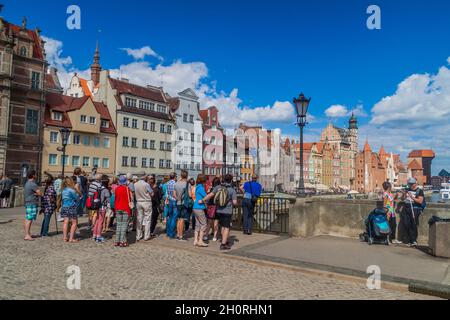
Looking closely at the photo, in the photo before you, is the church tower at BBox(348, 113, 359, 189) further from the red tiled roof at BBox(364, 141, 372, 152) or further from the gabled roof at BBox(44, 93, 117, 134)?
the gabled roof at BBox(44, 93, 117, 134)

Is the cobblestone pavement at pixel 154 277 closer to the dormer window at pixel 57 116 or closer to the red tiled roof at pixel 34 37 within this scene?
the red tiled roof at pixel 34 37

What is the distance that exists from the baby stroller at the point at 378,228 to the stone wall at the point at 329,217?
3.31ft

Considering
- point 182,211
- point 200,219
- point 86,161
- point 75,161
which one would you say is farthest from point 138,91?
point 200,219

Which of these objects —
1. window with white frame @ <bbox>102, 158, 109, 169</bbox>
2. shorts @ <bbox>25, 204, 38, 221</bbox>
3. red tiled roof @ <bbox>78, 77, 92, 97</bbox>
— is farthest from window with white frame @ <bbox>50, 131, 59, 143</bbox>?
shorts @ <bbox>25, 204, 38, 221</bbox>

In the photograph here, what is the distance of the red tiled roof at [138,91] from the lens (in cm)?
5199

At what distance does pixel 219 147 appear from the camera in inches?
2667

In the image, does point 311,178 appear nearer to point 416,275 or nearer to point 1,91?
point 1,91

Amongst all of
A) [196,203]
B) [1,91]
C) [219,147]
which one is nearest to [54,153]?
[1,91]

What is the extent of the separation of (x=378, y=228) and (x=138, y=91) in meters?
50.2

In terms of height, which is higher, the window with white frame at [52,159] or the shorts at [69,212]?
the window with white frame at [52,159]

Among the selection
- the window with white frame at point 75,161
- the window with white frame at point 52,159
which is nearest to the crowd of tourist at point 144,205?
the window with white frame at point 52,159

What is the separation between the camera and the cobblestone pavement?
6.01 m

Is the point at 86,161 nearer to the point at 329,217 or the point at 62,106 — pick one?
the point at 62,106
